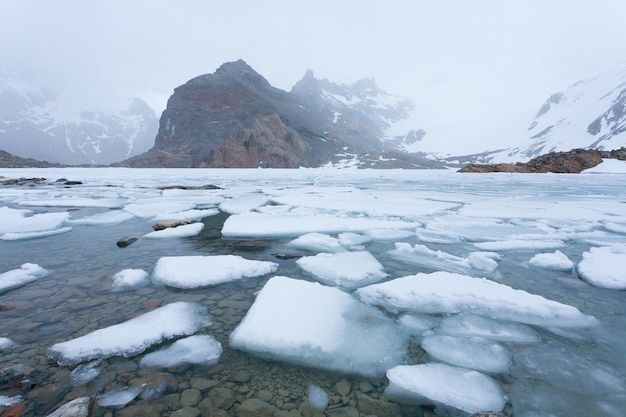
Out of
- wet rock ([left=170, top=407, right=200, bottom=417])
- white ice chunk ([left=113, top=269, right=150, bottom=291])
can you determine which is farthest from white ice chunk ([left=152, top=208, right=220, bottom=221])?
wet rock ([left=170, top=407, right=200, bottom=417])

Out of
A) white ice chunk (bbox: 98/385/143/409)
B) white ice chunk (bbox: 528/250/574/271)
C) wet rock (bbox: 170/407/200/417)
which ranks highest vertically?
white ice chunk (bbox: 528/250/574/271)

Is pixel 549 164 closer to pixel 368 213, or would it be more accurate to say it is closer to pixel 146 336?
pixel 368 213

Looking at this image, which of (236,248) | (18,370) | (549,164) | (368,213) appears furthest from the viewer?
(549,164)

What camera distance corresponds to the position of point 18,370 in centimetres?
222

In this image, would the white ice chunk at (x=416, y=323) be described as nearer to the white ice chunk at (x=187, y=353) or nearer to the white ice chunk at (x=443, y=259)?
the white ice chunk at (x=443, y=259)

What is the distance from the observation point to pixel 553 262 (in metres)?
4.40

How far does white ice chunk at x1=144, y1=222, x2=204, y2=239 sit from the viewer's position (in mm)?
6258

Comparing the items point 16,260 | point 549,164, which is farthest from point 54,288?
point 549,164

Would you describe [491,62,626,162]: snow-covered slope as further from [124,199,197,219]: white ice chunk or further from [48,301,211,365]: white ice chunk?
[48,301,211,365]: white ice chunk

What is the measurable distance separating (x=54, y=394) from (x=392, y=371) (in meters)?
2.14

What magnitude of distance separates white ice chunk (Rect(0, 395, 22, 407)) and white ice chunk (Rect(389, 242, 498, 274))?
415cm

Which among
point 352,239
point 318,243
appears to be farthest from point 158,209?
point 352,239

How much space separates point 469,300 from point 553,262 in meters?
2.01

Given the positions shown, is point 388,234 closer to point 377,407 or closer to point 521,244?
point 521,244
